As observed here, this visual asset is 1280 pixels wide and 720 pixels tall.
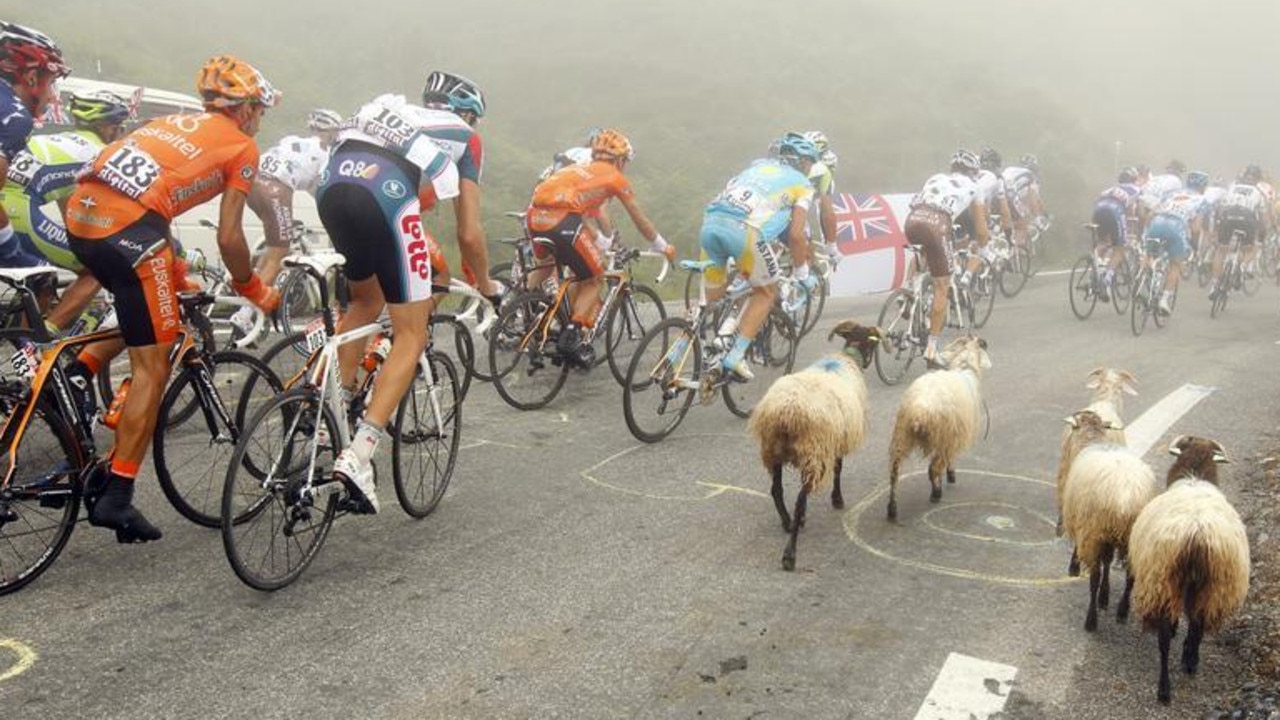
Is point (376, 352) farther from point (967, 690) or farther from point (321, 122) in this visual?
point (321, 122)

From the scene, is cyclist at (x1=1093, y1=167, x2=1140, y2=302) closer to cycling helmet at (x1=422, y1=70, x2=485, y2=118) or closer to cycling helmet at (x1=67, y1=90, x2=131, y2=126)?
cycling helmet at (x1=422, y1=70, x2=485, y2=118)

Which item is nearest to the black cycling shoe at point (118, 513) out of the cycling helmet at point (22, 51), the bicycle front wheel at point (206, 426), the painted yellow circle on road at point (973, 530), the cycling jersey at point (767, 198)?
the bicycle front wheel at point (206, 426)

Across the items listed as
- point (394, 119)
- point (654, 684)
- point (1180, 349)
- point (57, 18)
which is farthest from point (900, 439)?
point (57, 18)

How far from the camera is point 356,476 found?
4.49 metres

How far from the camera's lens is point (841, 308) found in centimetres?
1427

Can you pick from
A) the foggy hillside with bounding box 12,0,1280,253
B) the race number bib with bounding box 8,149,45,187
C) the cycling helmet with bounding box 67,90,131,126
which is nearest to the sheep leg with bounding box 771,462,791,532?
the race number bib with bounding box 8,149,45,187

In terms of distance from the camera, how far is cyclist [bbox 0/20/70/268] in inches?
219

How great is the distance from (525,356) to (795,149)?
9.39 ft

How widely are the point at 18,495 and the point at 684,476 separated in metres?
3.79

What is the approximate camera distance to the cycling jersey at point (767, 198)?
7.48 metres

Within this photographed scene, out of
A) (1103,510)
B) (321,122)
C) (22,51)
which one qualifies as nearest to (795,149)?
(1103,510)

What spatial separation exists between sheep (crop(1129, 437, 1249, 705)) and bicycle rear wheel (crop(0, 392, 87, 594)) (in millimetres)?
4710

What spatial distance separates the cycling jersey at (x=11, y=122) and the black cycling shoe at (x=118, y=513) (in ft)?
7.87

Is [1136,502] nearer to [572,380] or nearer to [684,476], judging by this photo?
[684,476]
